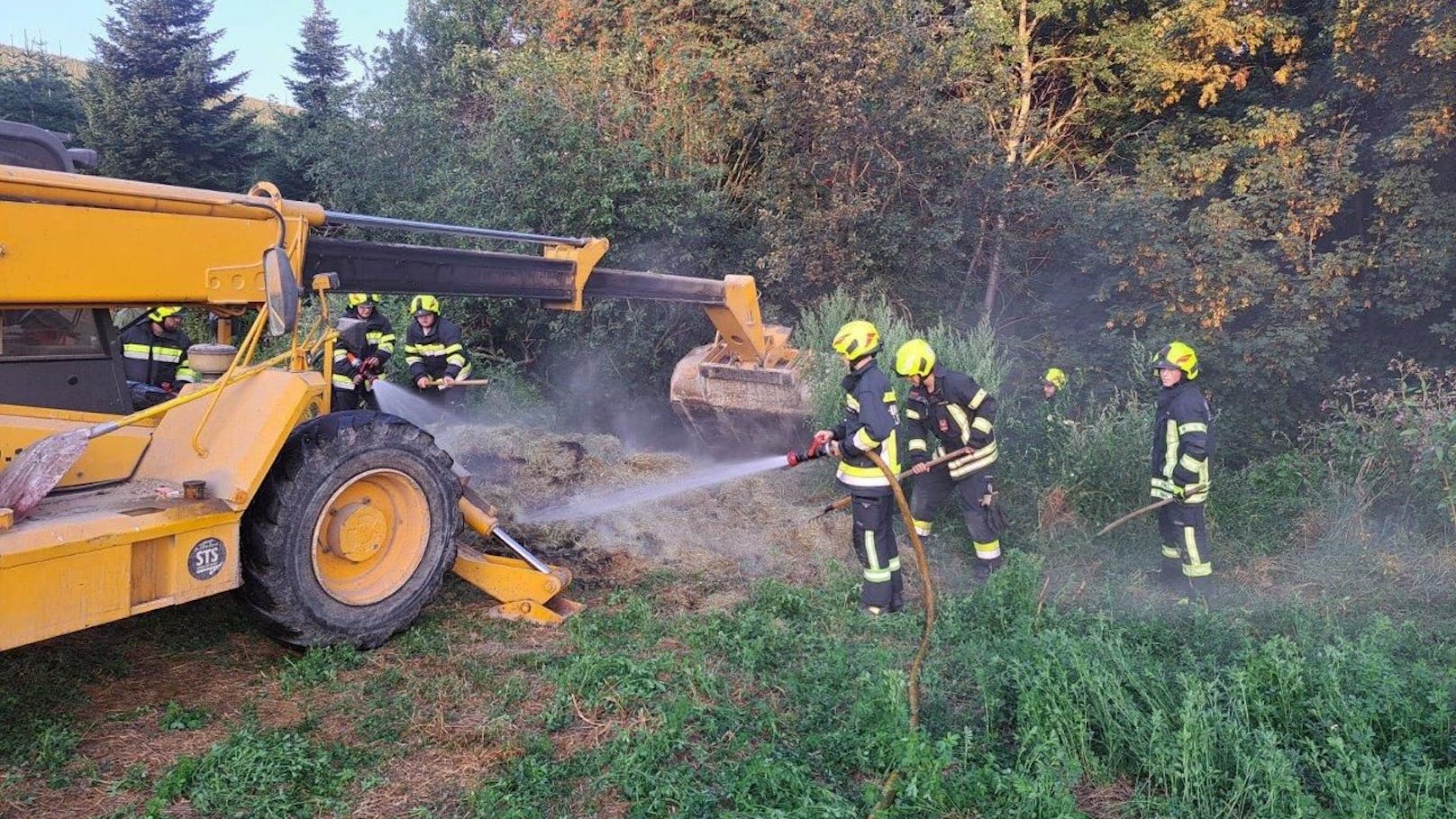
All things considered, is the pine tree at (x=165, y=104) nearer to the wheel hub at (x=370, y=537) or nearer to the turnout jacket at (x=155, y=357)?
the turnout jacket at (x=155, y=357)

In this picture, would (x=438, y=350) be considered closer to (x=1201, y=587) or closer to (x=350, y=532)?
(x=350, y=532)

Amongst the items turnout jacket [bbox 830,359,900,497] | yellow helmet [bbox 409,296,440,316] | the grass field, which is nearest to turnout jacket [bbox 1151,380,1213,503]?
the grass field

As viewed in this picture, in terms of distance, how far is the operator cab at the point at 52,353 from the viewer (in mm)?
4477

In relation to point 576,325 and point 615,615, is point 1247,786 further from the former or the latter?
point 576,325

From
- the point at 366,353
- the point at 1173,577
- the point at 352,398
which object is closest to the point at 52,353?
the point at 352,398

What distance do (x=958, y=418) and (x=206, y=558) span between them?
16.2 ft

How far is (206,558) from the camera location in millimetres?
4367

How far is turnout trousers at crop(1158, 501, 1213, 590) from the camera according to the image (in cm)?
653

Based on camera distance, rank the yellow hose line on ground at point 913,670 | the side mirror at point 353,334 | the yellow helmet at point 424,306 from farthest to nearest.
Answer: the yellow helmet at point 424,306 → the side mirror at point 353,334 → the yellow hose line on ground at point 913,670

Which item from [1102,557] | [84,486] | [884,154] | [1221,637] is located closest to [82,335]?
[84,486]

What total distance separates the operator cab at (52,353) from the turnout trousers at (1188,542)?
263 inches

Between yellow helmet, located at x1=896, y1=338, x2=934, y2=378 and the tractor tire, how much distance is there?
3.21 metres

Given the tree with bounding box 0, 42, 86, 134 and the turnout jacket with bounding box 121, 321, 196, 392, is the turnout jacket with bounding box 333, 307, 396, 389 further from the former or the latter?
the tree with bounding box 0, 42, 86, 134

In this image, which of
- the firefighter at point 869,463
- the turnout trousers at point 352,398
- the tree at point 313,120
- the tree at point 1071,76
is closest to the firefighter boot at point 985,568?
the firefighter at point 869,463
